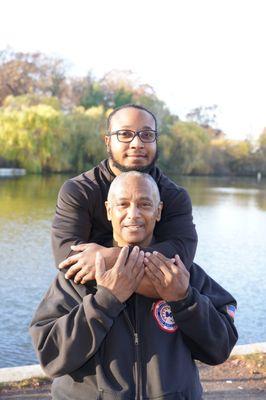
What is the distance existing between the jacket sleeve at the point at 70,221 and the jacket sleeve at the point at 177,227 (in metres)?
0.27

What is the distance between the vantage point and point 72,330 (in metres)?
1.55

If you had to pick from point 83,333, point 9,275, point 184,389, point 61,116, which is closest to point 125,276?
point 83,333

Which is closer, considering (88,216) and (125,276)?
(125,276)

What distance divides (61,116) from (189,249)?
3061 centimetres


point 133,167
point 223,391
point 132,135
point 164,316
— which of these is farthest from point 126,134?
point 223,391

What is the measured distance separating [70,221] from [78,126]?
30.5 m

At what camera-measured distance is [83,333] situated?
5.09ft

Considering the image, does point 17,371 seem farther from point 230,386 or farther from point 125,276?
point 125,276

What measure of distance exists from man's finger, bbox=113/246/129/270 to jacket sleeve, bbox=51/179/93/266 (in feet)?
1.15

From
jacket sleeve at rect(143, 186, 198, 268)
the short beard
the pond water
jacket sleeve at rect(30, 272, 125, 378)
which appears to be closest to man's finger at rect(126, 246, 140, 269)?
jacket sleeve at rect(30, 272, 125, 378)

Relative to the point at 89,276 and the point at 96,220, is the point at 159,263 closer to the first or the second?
the point at 89,276

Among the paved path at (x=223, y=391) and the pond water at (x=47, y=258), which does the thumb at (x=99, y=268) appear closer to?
the paved path at (x=223, y=391)

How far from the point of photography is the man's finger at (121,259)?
1.59 m

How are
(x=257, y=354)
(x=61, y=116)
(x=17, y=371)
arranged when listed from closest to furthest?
(x=17, y=371) < (x=257, y=354) < (x=61, y=116)
